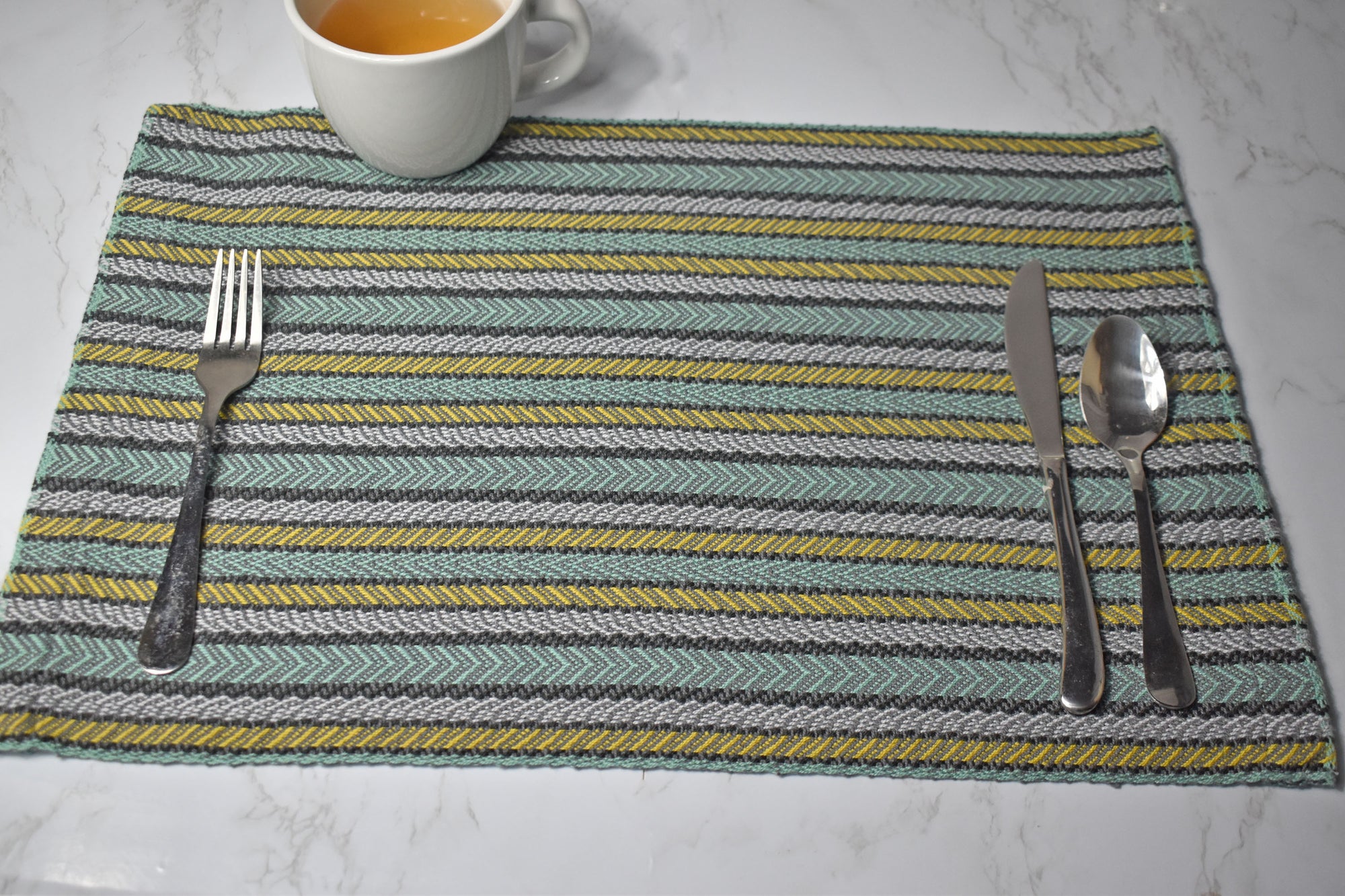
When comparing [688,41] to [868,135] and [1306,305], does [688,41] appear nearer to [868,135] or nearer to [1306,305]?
[868,135]

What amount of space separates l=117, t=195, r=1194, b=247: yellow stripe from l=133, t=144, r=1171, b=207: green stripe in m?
0.03

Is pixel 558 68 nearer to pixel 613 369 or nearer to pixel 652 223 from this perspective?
pixel 652 223

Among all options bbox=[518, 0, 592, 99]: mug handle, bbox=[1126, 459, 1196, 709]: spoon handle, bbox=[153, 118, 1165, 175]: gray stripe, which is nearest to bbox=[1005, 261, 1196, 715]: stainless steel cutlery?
bbox=[1126, 459, 1196, 709]: spoon handle

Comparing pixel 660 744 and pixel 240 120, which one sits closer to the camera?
pixel 660 744

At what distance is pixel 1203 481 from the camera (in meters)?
0.63

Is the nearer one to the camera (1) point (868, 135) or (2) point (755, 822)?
(2) point (755, 822)

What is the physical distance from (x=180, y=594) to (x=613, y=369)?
0.29 metres

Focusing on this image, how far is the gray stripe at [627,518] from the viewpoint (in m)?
0.58

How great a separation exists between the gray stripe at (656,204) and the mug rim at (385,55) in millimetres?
118

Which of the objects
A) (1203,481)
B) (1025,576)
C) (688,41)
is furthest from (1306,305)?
(688,41)

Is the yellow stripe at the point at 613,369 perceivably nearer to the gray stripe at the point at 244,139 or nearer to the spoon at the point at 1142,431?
the spoon at the point at 1142,431

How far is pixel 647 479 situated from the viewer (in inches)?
24.0

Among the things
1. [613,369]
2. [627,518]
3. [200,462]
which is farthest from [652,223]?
[200,462]

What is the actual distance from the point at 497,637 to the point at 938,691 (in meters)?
0.26
